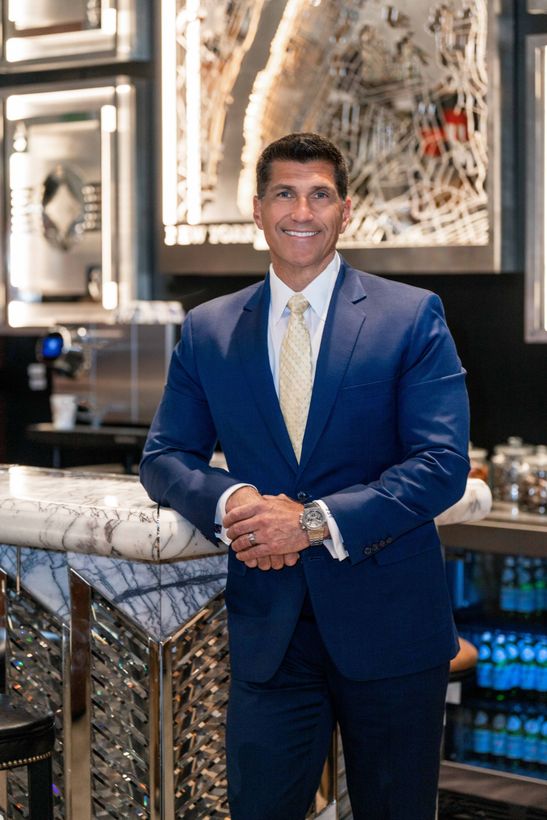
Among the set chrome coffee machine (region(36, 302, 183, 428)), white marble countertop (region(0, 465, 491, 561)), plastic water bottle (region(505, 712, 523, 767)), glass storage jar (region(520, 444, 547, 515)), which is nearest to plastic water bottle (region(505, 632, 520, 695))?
plastic water bottle (region(505, 712, 523, 767))

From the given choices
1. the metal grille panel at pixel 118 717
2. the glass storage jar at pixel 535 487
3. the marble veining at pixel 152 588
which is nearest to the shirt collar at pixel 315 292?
the marble veining at pixel 152 588

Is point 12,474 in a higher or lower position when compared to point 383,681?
higher

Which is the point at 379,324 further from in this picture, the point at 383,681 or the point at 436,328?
the point at 383,681

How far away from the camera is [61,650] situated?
2166 mm

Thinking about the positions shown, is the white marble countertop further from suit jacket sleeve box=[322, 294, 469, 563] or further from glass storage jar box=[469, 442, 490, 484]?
glass storage jar box=[469, 442, 490, 484]

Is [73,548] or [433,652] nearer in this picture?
[433,652]

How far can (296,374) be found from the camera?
1.86 m

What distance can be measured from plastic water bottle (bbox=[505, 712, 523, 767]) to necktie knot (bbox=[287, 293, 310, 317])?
1.99m

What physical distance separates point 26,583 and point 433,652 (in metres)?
0.82

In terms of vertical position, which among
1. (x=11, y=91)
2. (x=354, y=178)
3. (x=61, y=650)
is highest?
(x=11, y=91)

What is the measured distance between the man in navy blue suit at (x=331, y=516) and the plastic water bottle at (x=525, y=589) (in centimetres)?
257

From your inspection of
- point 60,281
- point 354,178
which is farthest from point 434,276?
point 60,281

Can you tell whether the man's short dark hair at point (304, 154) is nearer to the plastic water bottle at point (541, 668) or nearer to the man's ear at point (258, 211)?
the man's ear at point (258, 211)

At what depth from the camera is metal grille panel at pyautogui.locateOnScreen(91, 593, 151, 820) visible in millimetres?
2105
